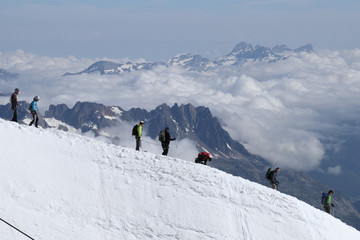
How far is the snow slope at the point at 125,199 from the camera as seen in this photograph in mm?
25500

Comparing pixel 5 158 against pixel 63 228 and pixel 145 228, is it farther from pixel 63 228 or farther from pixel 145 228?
pixel 145 228

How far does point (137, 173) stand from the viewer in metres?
31.8

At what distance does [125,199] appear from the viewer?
2873 cm

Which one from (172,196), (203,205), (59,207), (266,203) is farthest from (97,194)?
(266,203)

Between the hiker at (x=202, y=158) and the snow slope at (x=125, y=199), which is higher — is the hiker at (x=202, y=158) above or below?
above

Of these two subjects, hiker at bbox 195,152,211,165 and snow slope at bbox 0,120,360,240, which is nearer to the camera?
snow slope at bbox 0,120,360,240

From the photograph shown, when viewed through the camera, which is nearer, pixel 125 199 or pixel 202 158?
pixel 125 199

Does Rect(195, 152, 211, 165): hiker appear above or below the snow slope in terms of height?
above

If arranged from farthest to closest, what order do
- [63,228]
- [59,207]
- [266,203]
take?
[266,203], [59,207], [63,228]

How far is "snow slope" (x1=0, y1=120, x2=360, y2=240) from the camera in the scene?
2550 centimetres

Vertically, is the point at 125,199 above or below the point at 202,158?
below

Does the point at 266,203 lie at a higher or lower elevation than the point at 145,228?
higher

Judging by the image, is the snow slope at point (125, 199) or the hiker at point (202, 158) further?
the hiker at point (202, 158)

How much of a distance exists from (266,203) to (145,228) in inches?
395
